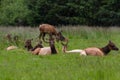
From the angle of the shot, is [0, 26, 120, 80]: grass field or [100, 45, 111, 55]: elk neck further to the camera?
[100, 45, 111, 55]: elk neck

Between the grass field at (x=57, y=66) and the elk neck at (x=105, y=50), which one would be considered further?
the elk neck at (x=105, y=50)

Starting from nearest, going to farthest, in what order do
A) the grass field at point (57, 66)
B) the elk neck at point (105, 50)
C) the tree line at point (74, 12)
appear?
the grass field at point (57, 66)
the elk neck at point (105, 50)
the tree line at point (74, 12)

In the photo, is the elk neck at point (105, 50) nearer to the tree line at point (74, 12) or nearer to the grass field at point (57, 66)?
the grass field at point (57, 66)

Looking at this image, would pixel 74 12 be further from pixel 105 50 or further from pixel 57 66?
pixel 57 66

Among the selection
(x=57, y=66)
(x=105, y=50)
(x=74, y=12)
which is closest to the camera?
(x=57, y=66)

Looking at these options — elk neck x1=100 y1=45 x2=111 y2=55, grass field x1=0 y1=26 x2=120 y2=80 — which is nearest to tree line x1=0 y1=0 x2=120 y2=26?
grass field x1=0 y1=26 x2=120 y2=80

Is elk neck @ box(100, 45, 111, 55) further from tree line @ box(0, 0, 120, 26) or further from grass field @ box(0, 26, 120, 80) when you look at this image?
tree line @ box(0, 0, 120, 26)

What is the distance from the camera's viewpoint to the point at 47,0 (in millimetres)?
47188

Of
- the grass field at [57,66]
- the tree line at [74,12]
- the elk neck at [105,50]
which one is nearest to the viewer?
the grass field at [57,66]

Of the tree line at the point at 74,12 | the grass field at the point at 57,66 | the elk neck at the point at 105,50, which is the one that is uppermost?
the grass field at the point at 57,66

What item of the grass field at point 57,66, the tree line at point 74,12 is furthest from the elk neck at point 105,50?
the tree line at point 74,12

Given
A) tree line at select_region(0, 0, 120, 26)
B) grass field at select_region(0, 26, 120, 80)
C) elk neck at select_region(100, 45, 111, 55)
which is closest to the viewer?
grass field at select_region(0, 26, 120, 80)

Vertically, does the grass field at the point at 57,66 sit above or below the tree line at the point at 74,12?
above

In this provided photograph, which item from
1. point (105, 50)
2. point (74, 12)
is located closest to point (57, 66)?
point (105, 50)
